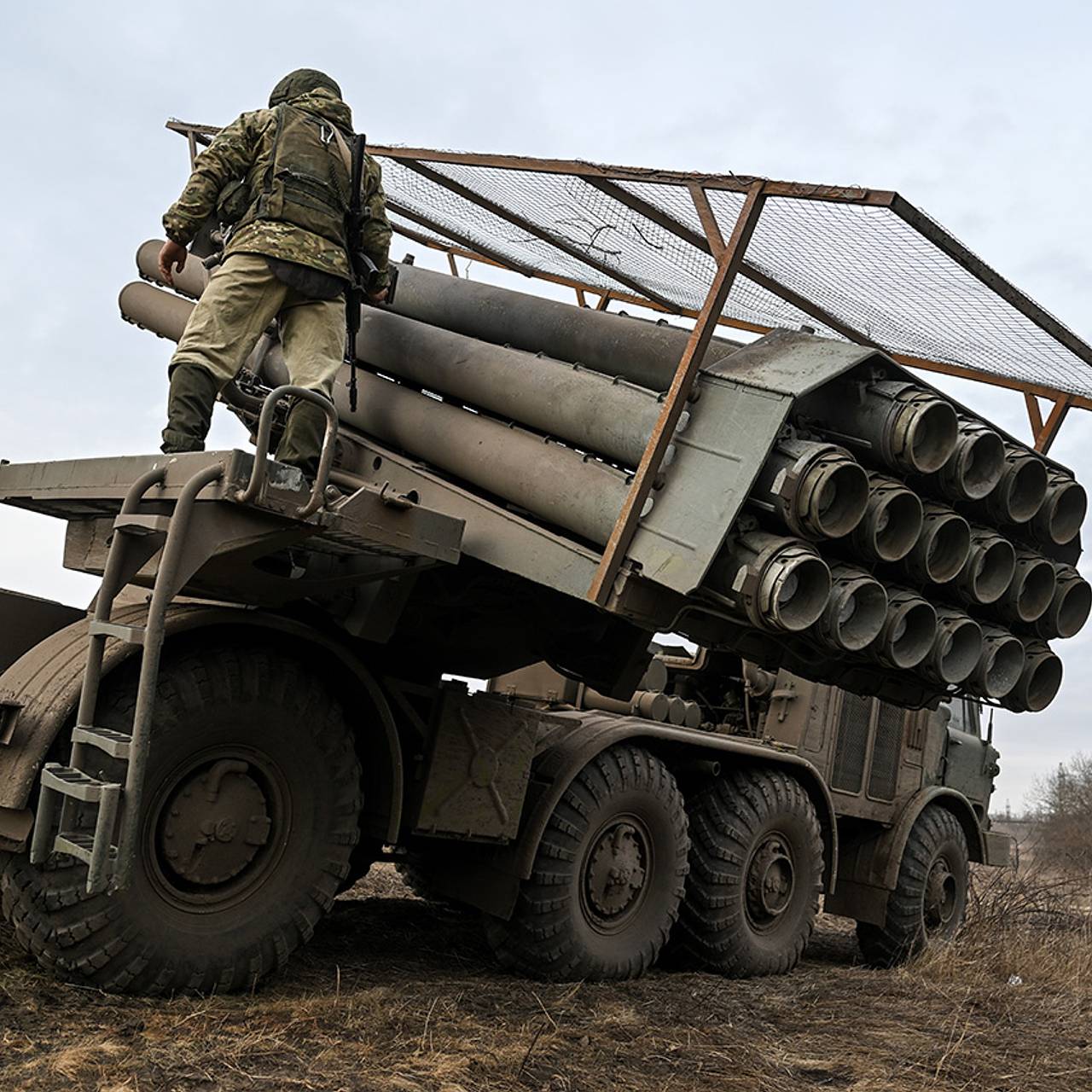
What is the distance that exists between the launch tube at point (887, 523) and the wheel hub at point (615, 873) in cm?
202

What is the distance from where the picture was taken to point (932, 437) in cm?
456

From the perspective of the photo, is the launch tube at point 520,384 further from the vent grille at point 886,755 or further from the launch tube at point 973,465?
the vent grille at point 886,755

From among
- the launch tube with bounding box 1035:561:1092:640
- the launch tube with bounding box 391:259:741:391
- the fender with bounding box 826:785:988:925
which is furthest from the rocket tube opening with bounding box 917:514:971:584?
the fender with bounding box 826:785:988:925

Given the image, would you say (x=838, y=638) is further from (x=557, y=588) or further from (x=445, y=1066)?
(x=445, y=1066)

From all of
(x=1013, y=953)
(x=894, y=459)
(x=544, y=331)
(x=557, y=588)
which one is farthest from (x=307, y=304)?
(x=1013, y=953)

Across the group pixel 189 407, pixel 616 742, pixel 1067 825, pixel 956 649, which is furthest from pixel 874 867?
pixel 1067 825

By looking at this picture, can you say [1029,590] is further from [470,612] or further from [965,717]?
[965,717]

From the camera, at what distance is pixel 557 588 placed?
4.55m

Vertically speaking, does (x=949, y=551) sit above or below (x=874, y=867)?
above

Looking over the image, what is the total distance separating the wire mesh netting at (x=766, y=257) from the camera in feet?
15.3

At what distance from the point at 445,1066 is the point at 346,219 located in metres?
3.02

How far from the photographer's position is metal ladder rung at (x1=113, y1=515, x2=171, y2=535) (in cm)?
393

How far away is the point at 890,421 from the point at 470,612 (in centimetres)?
188

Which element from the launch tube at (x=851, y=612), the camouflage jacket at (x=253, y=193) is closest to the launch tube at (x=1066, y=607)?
the launch tube at (x=851, y=612)
